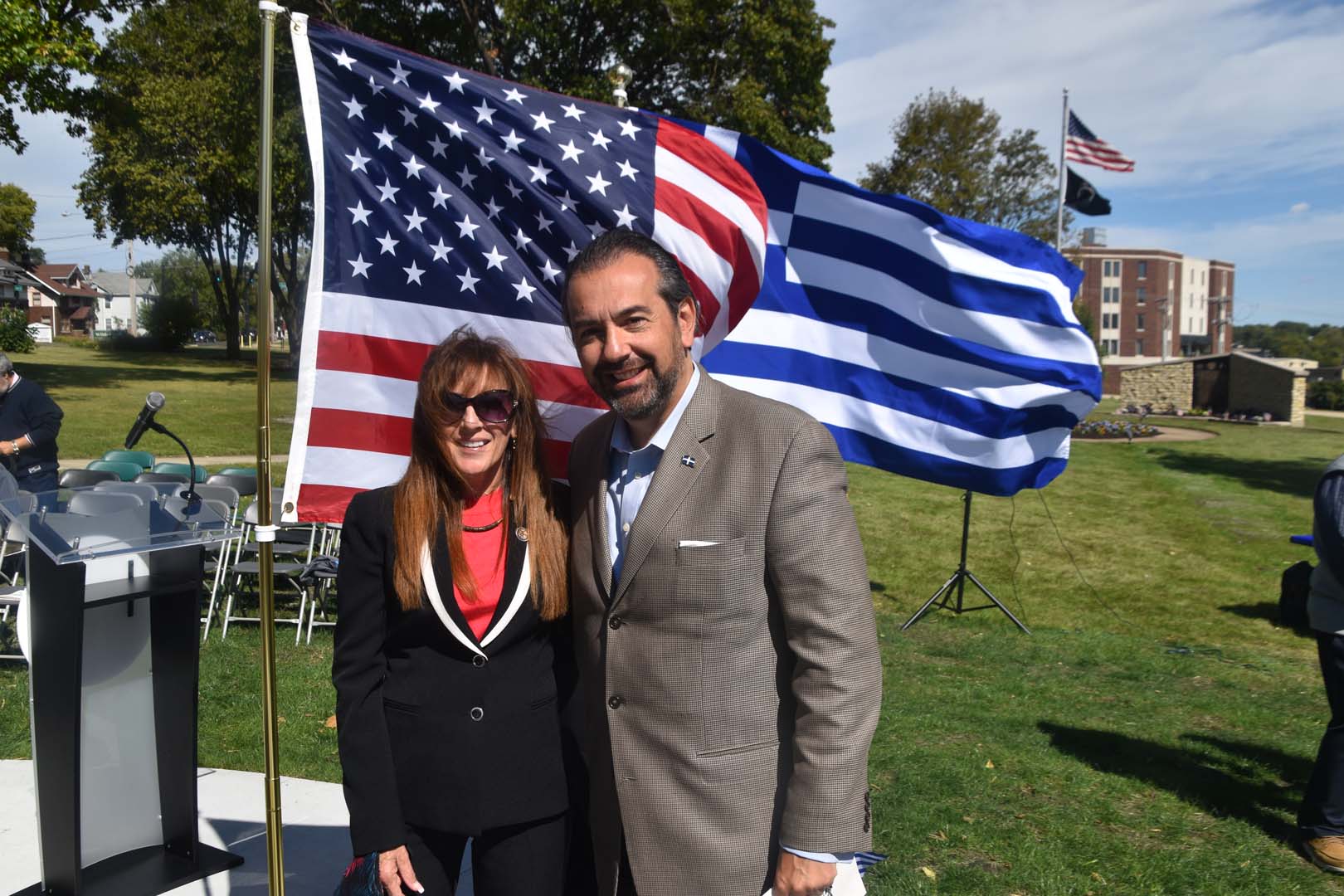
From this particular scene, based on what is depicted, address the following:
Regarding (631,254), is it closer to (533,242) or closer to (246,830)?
(533,242)

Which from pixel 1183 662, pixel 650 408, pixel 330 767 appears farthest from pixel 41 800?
pixel 1183 662

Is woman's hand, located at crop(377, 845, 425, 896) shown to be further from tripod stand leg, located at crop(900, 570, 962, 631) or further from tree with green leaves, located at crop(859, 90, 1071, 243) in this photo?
tree with green leaves, located at crop(859, 90, 1071, 243)

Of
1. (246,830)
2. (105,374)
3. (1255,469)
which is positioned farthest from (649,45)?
(105,374)

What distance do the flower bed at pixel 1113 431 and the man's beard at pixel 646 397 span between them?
29.1 meters

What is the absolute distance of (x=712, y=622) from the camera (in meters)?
2.14

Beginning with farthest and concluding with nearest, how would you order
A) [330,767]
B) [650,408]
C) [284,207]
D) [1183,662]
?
[1183,662] → [330,767] → [284,207] → [650,408]

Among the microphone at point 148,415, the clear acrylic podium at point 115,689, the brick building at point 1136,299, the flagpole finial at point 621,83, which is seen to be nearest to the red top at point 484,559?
the microphone at point 148,415

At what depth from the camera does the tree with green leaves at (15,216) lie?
55.3 m

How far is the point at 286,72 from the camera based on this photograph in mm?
3080

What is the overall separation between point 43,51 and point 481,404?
64.8 ft

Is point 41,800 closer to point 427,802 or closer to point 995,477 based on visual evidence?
point 427,802

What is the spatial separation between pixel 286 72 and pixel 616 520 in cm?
188

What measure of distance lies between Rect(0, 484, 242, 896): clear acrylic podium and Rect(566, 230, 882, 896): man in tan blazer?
1.97 m

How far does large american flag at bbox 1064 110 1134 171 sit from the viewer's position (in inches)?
893
